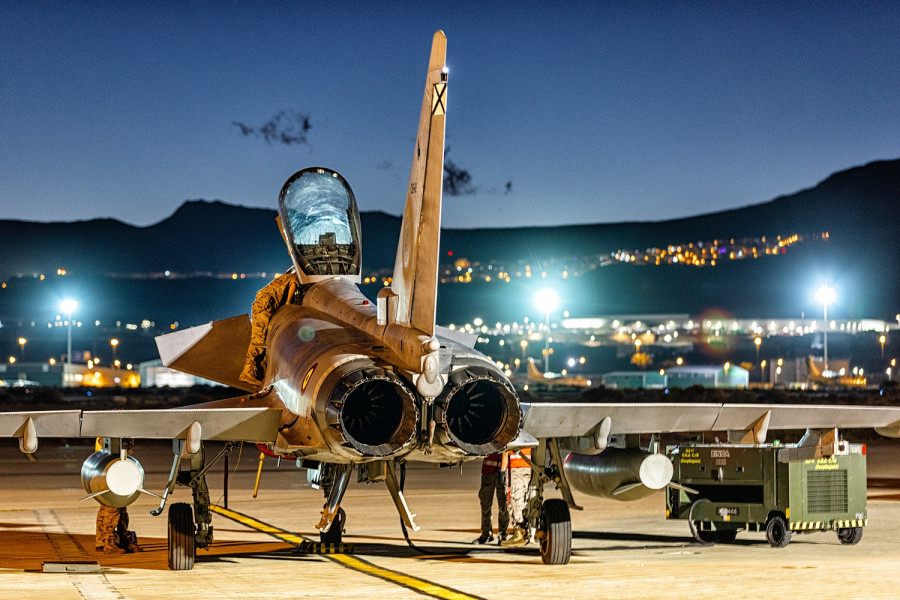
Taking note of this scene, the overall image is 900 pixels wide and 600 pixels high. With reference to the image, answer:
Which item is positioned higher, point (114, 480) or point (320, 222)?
point (320, 222)

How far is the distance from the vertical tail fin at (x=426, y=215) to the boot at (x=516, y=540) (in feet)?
16.5

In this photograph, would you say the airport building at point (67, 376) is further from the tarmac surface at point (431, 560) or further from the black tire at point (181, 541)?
the black tire at point (181, 541)

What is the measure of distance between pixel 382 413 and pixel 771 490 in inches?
223

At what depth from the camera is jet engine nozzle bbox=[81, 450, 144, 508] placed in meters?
11.9

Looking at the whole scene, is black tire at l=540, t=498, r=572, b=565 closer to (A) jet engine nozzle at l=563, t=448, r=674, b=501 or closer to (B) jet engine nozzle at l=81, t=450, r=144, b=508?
(A) jet engine nozzle at l=563, t=448, r=674, b=501

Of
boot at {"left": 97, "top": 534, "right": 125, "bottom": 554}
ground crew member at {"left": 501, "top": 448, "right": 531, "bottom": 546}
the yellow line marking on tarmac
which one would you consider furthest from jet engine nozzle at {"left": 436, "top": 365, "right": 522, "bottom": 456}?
boot at {"left": 97, "top": 534, "right": 125, "bottom": 554}

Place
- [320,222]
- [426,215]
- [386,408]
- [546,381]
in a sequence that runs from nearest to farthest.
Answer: [426,215] → [386,408] → [320,222] → [546,381]

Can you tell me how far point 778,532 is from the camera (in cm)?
1497

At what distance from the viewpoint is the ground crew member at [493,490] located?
15.3 metres

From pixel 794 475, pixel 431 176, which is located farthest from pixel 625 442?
pixel 431 176

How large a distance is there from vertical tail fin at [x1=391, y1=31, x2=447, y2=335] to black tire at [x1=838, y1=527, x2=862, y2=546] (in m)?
7.52

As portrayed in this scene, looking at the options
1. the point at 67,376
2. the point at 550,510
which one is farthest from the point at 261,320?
the point at 67,376

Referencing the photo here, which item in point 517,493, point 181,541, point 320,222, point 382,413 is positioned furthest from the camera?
point 320,222

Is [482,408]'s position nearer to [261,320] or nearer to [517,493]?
[517,493]
